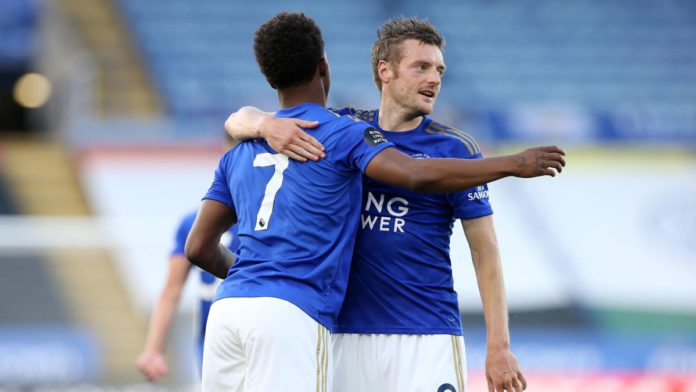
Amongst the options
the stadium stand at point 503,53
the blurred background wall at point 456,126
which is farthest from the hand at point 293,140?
the stadium stand at point 503,53

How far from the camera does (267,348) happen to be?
3699 mm

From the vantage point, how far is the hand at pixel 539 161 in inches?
139

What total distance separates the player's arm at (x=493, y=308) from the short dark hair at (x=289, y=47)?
2.68 ft

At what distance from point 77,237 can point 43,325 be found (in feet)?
4.16

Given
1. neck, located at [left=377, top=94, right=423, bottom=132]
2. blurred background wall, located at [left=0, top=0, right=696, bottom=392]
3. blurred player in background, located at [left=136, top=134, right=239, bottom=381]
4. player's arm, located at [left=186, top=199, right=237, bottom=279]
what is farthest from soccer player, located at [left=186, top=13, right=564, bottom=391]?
blurred background wall, located at [left=0, top=0, right=696, bottom=392]

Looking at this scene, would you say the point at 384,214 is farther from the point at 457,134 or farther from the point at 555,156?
the point at 555,156

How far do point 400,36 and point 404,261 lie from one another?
0.87 metres

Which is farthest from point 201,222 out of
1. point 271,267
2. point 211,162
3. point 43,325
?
point 211,162

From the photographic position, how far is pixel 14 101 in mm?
19391

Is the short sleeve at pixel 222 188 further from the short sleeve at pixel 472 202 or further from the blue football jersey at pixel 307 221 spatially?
the short sleeve at pixel 472 202

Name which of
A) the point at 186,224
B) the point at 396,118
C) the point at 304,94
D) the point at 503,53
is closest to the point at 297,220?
the point at 304,94

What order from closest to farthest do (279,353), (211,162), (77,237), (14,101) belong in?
(279,353) < (77,237) < (211,162) < (14,101)

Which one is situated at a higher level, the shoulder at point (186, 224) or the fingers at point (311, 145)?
the fingers at point (311, 145)

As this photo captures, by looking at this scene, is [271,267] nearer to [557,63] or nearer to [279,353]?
[279,353]
